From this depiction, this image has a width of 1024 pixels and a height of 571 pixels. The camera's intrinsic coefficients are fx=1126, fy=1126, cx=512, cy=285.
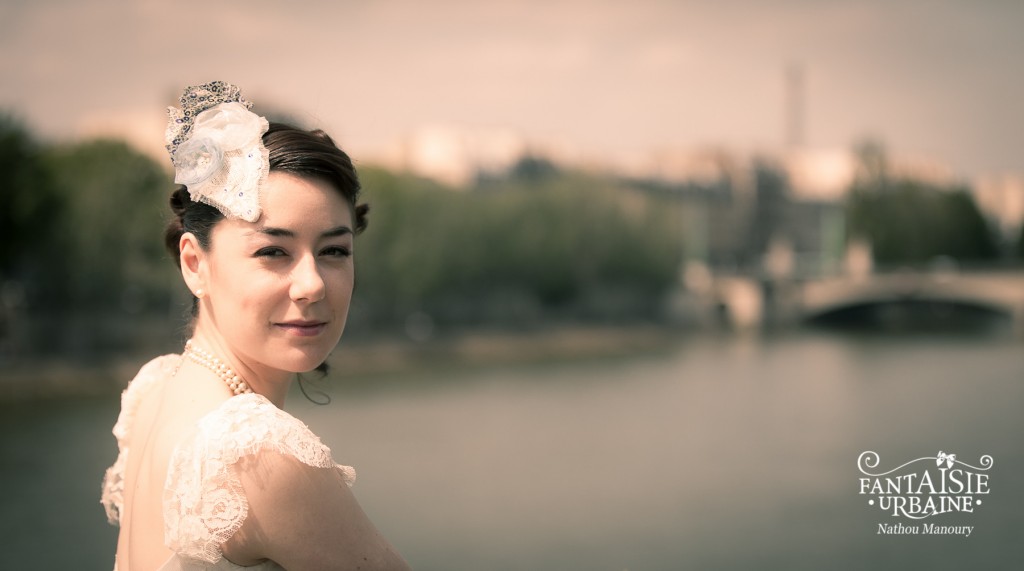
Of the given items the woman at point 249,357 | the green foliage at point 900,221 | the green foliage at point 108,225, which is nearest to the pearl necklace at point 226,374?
the woman at point 249,357

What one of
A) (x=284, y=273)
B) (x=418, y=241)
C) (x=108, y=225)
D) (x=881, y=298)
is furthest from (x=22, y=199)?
(x=881, y=298)

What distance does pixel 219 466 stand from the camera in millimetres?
885

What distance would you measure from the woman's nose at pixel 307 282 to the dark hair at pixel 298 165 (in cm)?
7

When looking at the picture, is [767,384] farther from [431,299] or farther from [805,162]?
[805,162]

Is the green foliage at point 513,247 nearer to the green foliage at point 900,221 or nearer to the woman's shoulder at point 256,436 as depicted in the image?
the green foliage at point 900,221

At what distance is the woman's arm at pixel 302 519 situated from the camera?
2.89 ft

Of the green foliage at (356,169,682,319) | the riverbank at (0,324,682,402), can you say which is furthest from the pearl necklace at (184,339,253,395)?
the green foliage at (356,169,682,319)

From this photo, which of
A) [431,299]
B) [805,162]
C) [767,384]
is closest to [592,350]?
[431,299]

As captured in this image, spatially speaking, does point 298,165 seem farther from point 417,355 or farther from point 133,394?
point 417,355

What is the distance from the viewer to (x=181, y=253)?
1.05 m

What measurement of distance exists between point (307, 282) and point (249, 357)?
100 mm

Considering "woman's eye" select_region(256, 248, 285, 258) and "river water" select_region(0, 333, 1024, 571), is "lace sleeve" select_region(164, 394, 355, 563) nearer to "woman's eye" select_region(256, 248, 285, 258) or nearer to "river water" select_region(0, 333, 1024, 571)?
"woman's eye" select_region(256, 248, 285, 258)

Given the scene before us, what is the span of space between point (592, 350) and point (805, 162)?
32.7 meters

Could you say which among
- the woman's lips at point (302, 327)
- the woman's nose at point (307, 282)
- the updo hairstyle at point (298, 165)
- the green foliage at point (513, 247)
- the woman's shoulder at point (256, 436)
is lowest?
the green foliage at point (513, 247)
